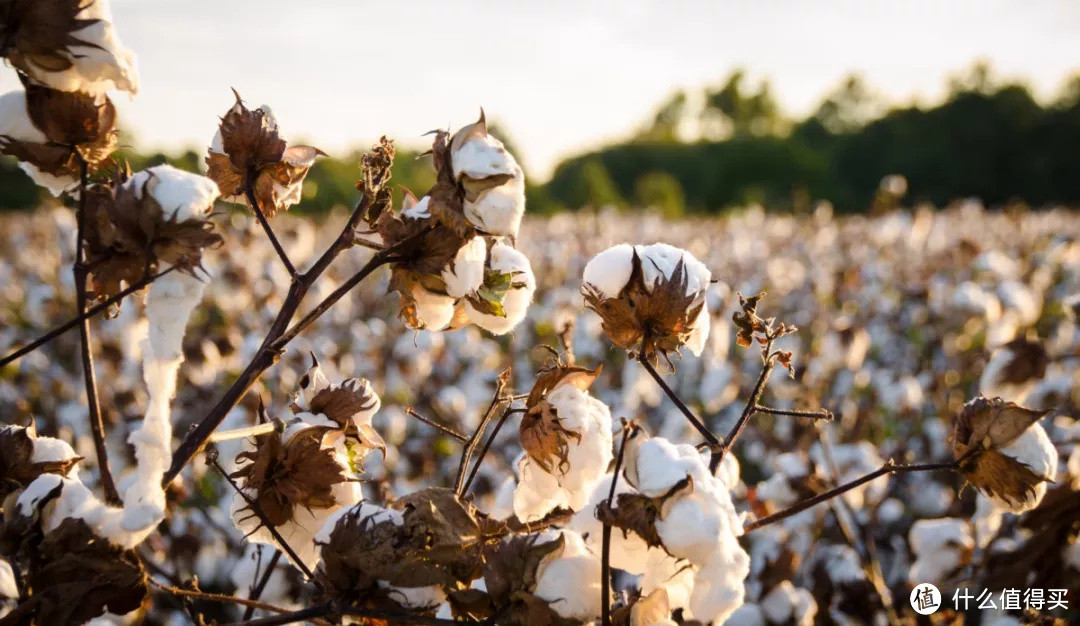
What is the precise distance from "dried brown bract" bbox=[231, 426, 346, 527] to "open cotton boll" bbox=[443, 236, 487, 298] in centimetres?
18

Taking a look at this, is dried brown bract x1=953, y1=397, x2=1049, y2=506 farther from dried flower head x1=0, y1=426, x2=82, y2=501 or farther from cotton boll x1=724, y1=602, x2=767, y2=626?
dried flower head x1=0, y1=426, x2=82, y2=501

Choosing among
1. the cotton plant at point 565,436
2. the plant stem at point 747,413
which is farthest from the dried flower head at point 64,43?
the plant stem at point 747,413

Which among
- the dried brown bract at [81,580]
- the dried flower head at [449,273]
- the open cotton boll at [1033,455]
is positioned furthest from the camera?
the open cotton boll at [1033,455]

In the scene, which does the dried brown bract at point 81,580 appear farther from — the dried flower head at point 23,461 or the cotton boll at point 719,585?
the cotton boll at point 719,585

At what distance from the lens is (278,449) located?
0.83 metres

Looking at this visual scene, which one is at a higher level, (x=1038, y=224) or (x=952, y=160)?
(x=1038, y=224)

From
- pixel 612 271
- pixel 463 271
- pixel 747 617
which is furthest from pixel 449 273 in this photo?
pixel 747 617

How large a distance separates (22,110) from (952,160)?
32.6 meters

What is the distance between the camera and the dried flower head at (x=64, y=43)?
2.37 ft

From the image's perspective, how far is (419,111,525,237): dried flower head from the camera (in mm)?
753

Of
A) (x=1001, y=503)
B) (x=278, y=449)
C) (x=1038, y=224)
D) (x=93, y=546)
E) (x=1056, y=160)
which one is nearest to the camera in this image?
(x=93, y=546)

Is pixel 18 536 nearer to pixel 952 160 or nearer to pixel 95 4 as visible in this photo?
pixel 95 4

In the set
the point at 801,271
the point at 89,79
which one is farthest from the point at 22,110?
the point at 801,271

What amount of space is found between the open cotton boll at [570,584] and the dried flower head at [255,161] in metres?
0.45
